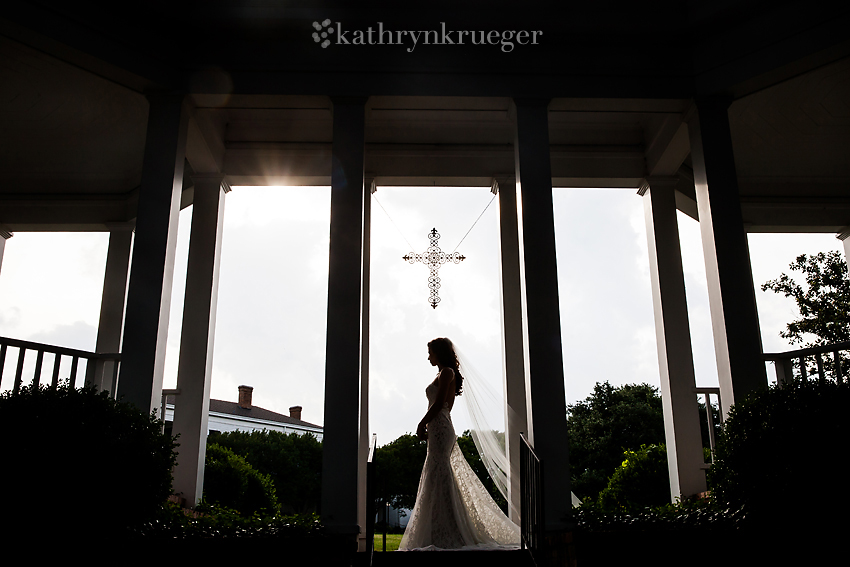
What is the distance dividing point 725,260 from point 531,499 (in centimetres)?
297

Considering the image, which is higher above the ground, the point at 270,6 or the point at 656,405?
the point at 270,6

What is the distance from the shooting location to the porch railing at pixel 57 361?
5508 millimetres

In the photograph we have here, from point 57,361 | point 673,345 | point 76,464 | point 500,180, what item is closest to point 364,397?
point 57,361

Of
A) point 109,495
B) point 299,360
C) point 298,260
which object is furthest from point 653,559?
point 299,360

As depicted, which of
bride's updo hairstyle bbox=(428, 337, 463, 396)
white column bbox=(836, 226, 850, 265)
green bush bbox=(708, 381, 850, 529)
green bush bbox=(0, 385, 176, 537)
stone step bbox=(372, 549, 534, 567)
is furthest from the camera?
white column bbox=(836, 226, 850, 265)

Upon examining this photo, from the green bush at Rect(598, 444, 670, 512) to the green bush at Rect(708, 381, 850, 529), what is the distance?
3262 millimetres

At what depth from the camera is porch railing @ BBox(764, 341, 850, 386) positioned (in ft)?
17.3

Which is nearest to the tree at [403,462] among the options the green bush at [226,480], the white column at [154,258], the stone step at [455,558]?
the green bush at [226,480]

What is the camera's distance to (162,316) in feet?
20.0

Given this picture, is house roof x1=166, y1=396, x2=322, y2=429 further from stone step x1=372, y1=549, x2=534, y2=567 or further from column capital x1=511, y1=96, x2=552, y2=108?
column capital x1=511, y1=96, x2=552, y2=108

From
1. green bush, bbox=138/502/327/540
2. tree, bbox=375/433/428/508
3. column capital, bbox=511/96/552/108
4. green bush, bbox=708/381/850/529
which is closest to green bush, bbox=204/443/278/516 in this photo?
green bush, bbox=138/502/327/540

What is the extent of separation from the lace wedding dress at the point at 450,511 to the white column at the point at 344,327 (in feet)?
2.79

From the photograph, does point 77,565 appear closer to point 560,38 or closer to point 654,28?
point 560,38

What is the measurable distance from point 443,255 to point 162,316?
13.7ft
